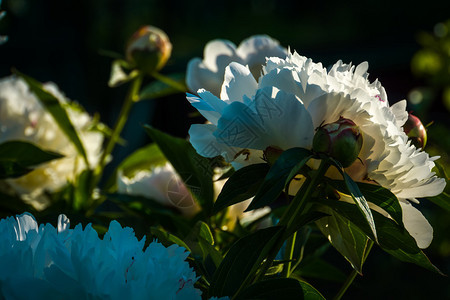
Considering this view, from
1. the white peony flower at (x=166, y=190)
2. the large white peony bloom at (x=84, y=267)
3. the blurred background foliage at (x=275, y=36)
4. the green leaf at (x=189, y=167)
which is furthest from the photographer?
the blurred background foliage at (x=275, y=36)

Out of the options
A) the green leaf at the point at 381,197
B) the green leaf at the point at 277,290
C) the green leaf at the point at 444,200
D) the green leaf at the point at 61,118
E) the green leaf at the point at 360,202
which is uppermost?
the green leaf at the point at 360,202

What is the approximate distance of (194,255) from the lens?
1.13 feet

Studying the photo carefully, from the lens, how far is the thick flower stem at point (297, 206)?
0.29 meters

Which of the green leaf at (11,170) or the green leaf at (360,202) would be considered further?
the green leaf at (11,170)

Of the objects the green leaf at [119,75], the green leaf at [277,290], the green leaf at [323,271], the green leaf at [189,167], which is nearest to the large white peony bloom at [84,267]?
the green leaf at [277,290]

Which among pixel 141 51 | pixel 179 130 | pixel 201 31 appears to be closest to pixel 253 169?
pixel 141 51

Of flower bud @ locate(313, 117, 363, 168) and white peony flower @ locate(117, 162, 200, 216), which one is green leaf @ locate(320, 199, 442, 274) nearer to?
flower bud @ locate(313, 117, 363, 168)

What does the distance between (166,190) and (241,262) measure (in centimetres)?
26

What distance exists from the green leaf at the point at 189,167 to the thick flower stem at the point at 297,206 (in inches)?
4.7

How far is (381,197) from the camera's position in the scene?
30 cm

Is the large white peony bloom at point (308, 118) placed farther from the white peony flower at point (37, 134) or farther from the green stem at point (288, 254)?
the white peony flower at point (37, 134)

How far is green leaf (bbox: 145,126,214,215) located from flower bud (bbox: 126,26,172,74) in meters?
0.17

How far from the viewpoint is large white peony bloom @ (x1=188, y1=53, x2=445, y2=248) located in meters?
0.29

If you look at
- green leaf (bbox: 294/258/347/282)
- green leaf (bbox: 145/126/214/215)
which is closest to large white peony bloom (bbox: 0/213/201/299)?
green leaf (bbox: 145/126/214/215)
